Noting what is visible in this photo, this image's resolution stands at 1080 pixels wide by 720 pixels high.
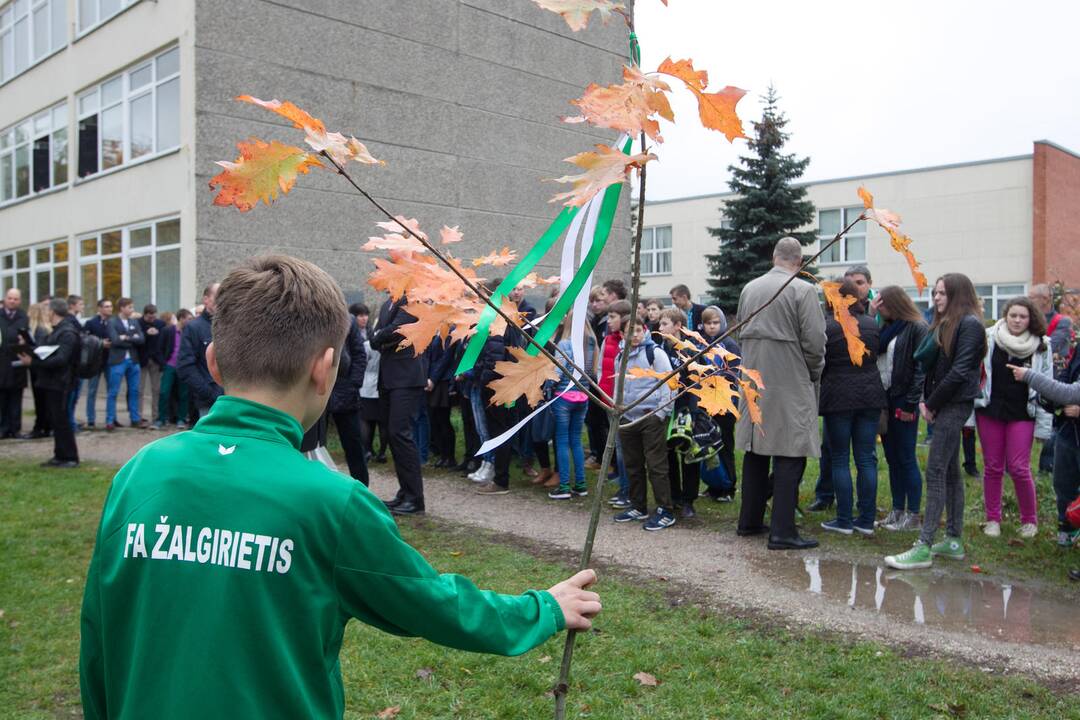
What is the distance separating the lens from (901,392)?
7.44 meters

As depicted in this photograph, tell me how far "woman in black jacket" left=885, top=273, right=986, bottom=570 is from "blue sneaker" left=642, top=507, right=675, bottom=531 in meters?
1.91

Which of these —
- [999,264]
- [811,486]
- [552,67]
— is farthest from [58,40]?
[999,264]

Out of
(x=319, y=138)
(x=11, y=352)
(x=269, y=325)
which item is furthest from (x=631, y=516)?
(x=11, y=352)

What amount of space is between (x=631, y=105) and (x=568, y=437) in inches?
290

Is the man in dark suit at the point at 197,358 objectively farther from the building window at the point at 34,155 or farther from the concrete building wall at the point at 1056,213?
the concrete building wall at the point at 1056,213

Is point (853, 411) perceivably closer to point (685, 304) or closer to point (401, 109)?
point (685, 304)

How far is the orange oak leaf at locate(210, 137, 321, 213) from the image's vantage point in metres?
2.03

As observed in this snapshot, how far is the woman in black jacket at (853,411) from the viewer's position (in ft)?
23.3

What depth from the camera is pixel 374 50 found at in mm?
16312

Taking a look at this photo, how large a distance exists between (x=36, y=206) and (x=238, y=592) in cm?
2265

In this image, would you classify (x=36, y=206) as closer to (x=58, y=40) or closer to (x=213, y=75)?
(x=58, y=40)

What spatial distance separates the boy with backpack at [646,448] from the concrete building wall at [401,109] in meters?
7.20

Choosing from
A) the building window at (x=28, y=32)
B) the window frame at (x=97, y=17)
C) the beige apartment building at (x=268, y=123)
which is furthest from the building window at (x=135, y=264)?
the building window at (x=28, y=32)

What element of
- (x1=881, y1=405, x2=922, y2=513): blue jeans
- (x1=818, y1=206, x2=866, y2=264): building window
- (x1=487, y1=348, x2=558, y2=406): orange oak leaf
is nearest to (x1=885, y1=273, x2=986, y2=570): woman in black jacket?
(x1=881, y1=405, x2=922, y2=513): blue jeans
